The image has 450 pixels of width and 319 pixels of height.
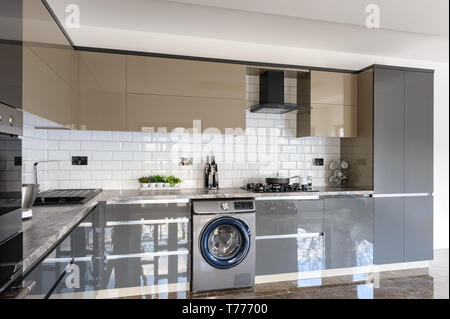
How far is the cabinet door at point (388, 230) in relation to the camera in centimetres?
304

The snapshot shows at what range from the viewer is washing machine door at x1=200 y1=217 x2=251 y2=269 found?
2.55 m

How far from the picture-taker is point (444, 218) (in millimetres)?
3971

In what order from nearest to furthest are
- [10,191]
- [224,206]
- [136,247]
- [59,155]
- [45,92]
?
1. [10,191]
2. [45,92]
3. [136,247]
4. [224,206]
5. [59,155]

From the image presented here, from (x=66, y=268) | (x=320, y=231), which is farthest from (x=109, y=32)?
(x=320, y=231)

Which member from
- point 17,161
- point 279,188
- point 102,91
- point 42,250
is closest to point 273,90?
point 279,188

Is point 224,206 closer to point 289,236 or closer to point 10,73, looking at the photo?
point 289,236

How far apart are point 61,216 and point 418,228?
375 centimetres

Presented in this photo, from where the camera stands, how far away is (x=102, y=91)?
104 inches

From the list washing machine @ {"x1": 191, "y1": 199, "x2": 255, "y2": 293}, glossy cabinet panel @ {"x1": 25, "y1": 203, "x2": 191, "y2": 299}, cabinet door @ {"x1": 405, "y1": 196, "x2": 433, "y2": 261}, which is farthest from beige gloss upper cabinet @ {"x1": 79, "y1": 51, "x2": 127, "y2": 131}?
cabinet door @ {"x1": 405, "y1": 196, "x2": 433, "y2": 261}

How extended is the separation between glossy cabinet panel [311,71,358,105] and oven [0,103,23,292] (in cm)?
291

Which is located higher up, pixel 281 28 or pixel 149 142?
pixel 281 28

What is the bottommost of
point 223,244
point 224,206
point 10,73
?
point 223,244
